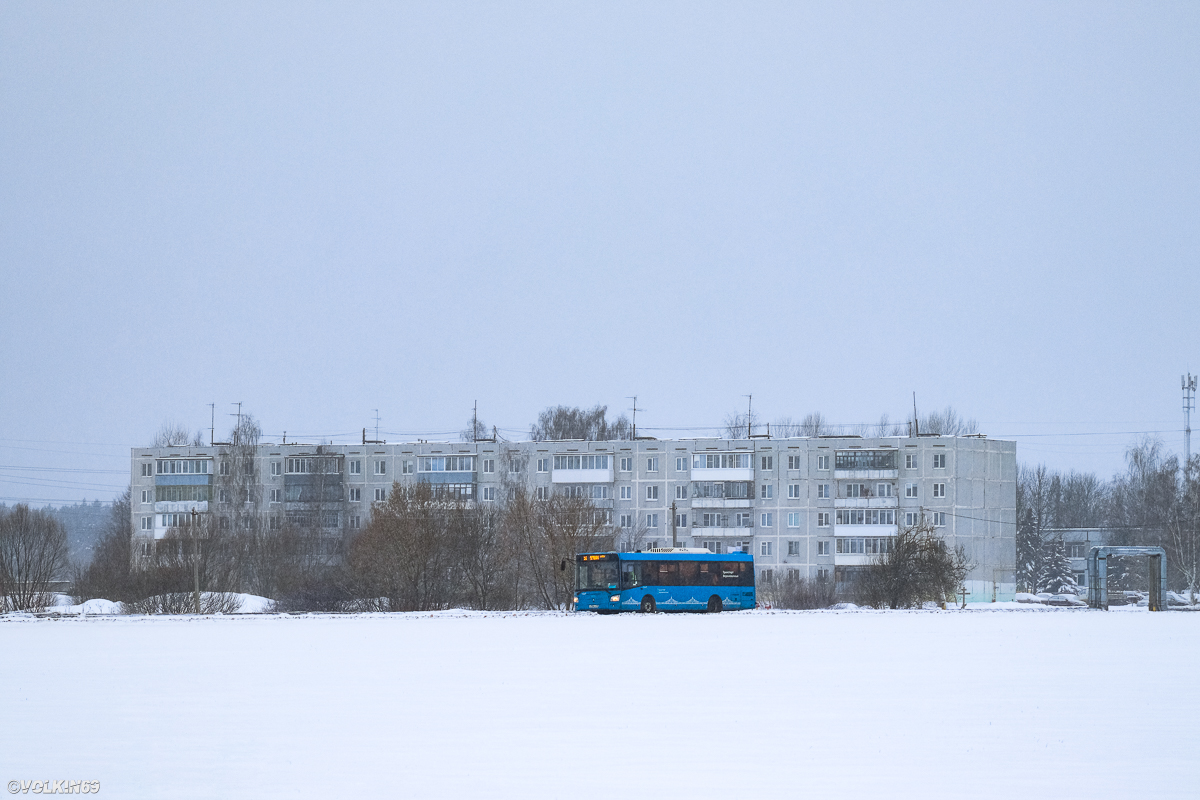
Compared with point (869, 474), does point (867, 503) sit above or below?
below

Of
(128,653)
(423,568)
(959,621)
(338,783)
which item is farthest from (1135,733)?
(423,568)

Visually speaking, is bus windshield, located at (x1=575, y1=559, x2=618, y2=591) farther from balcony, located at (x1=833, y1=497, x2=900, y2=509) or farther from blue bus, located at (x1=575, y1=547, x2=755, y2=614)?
balcony, located at (x1=833, y1=497, x2=900, y2=509)

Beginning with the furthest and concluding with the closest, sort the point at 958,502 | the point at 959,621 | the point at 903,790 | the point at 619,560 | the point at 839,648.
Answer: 1. the point at 958,502
2. the point at 619,560
3. the point at 959,621
4. the point at 839,648
5. the point at 903,790

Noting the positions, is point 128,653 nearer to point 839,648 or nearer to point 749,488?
point 839,648

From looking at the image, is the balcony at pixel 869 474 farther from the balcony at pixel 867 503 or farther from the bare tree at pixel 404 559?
the bare tree at pixel 404 559

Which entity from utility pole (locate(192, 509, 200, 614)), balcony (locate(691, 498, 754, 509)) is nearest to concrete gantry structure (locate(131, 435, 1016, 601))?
balcony (locate(691, 498, 754, 509))

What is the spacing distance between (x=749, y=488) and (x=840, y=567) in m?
9.58

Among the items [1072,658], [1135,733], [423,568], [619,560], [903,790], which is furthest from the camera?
[423,568]

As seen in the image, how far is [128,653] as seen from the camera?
3041 cm

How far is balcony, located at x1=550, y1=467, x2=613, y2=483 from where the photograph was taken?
11525cm

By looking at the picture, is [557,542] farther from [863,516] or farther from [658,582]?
[863,516]

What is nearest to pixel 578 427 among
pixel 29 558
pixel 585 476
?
pixel 585 476

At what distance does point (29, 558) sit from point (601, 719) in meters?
55.3

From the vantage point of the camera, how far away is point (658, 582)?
209 ft
